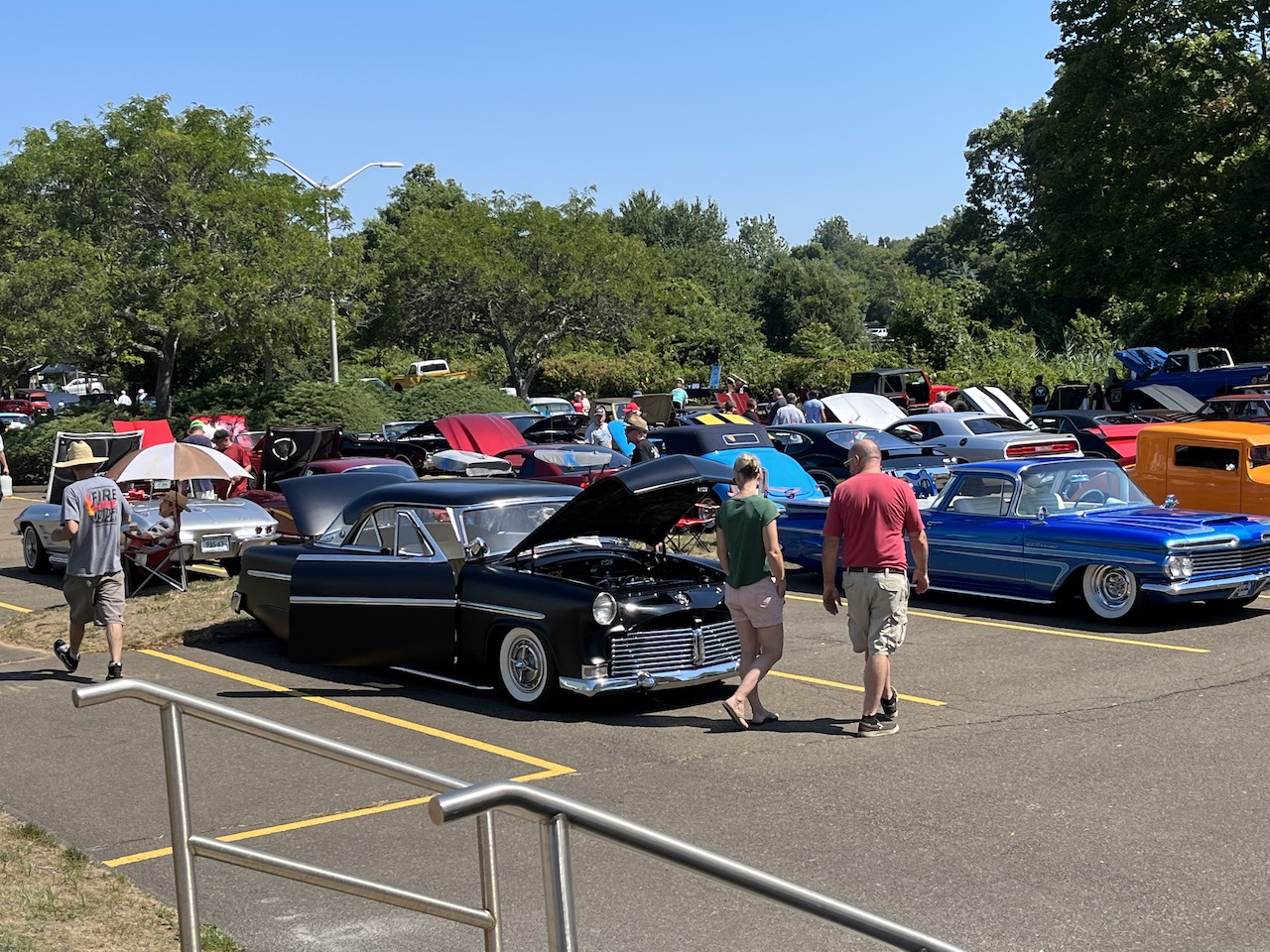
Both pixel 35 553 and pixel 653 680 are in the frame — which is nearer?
pixel 653 680

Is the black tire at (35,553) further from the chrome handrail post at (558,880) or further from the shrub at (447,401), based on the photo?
the shrub at (447,401)

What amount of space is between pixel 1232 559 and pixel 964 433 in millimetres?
12625

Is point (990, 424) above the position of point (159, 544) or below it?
above

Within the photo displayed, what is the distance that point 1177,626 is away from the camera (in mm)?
11938

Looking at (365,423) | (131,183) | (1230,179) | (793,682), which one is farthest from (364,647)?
(1230,179)

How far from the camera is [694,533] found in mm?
17516

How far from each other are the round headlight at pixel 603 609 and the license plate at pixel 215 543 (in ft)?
25.9

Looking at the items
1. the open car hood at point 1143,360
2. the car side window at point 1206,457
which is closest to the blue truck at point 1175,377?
the open car hood at point 1143,360

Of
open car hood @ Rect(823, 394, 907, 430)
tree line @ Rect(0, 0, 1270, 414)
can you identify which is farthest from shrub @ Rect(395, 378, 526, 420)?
open car hood @ Rect(823, 394, 907, 430)

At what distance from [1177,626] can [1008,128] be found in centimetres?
7380

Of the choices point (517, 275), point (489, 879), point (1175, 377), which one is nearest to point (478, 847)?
point (489, 879)

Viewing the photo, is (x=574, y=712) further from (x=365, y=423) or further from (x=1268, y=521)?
(x=365, y=423)

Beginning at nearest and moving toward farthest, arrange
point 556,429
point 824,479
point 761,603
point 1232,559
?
point 761,603, point 1232,559, point 824,479, point 556,429

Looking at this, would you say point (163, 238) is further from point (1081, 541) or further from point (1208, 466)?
point (1081, 541)
